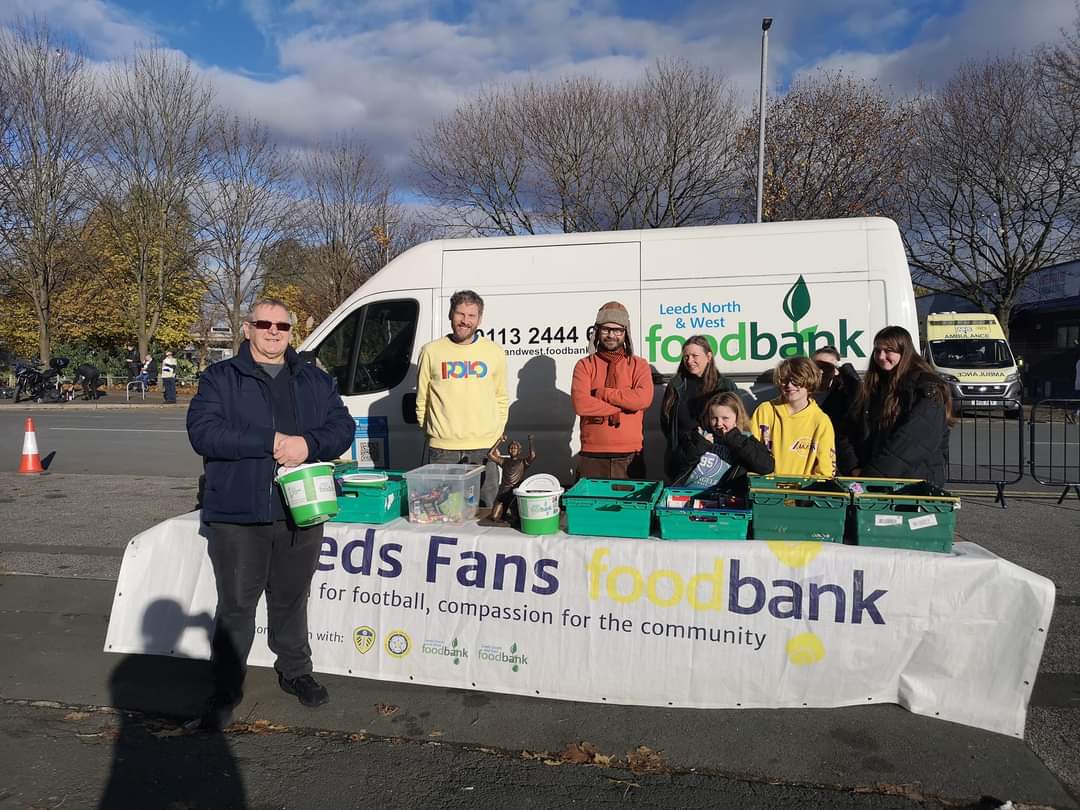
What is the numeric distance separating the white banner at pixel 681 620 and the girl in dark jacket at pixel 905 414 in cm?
73

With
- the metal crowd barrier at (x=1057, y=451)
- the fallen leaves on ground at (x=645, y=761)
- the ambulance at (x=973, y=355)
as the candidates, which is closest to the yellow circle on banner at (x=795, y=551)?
the fallen leaves on ground at (x=645, y=761)

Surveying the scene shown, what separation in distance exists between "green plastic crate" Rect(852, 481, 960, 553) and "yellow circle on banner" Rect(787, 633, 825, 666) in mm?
494

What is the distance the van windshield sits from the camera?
19.5 m

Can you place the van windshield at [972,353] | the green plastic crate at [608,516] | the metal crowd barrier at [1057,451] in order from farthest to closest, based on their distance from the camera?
the van windshield at [972,353], the metal crowd barrier at [1057,451], the green plastic crate at [608,516]

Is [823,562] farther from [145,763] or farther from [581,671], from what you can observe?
[145,763]

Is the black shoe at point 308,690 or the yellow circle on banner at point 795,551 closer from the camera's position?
the yellow circle on banner at point 795,551

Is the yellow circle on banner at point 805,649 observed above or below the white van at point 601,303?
below

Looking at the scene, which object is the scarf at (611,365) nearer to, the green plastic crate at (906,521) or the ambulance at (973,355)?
the green plastic crate at (906,521)

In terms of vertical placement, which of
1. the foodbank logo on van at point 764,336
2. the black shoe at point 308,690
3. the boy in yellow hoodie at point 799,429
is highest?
the foodbank logo on van at point 764,336

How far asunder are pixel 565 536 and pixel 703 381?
173 centimetres

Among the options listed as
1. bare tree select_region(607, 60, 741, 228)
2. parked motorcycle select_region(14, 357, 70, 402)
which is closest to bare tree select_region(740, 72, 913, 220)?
bare tree select_region(607, 60, 741, 228)

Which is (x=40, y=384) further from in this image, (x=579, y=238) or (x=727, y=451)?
(x=727, y=451)

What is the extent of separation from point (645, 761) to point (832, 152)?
70.1 ft

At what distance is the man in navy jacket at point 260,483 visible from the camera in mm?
3414
